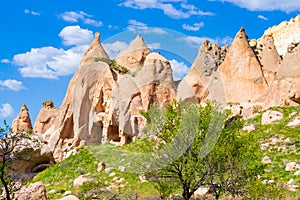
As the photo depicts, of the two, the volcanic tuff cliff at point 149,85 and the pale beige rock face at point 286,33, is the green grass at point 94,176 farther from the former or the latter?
the pale beige rock face at point 286,33

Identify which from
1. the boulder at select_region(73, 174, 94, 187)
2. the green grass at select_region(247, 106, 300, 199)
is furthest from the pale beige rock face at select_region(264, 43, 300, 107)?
the boulder at select_region(73, 174, 94, 187)

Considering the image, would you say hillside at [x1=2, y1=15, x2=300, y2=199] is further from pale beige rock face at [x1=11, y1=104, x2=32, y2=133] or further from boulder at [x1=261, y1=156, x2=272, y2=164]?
pale beige rock face at [x1=11, y1=104, x2=32, y2=133]

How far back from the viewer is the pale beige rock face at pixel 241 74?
34.2 metres

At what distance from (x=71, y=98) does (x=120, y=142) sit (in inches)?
353

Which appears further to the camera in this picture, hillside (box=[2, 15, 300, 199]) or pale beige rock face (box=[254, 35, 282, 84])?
pale beige rock face (box=[254, 35, 282, 84])

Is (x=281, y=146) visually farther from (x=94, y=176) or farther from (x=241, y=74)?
(x=241, y=74)

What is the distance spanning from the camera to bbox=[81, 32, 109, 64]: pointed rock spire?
1757 inches

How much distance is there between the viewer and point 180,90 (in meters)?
38.6

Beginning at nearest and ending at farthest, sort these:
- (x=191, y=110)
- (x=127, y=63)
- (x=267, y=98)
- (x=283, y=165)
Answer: (x=191, y=110), (x=283, y=165), (x=267, y=98), (x=127, y=63)

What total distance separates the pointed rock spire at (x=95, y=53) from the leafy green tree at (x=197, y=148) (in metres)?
30.0

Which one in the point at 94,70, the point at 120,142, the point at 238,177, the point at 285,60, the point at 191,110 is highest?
the point at 94,70

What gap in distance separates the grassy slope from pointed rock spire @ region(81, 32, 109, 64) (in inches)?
568

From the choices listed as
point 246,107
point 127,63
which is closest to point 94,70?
point 127,63

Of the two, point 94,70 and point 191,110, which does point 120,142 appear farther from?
point 191,110
